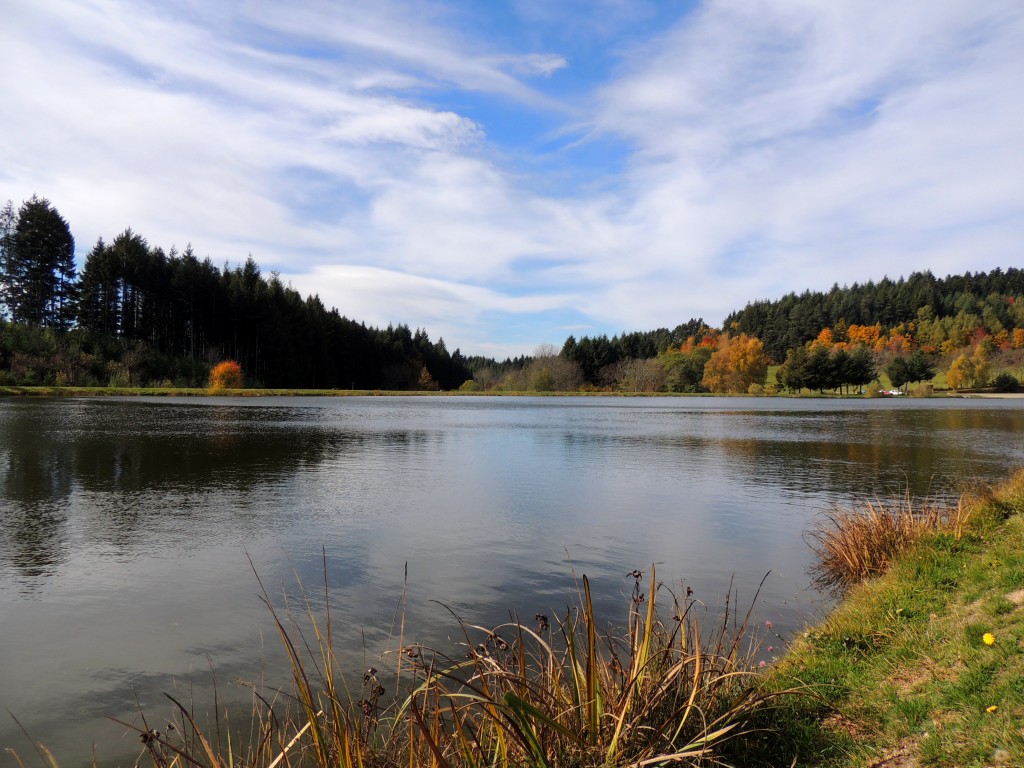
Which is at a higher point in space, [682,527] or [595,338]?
[595,338]

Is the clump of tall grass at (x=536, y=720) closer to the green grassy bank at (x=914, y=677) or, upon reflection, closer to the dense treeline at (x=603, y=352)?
the green grassy bank at (x=914, y=677)

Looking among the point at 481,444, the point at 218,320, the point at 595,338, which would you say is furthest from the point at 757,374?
the point at 481,444

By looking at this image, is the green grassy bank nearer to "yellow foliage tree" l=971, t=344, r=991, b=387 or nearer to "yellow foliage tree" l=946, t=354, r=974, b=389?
"yellow foliage tree" l=971, t=344, r=991, b=387

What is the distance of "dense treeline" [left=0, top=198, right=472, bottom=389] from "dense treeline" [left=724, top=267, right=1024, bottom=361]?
114156mm

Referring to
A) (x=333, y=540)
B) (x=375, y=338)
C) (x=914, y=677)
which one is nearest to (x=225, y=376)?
(x=375, y=338)

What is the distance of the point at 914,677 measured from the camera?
4.63 metres

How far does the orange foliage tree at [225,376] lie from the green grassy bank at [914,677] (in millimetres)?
72981

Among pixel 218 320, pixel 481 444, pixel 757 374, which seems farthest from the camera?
pixel 757 374

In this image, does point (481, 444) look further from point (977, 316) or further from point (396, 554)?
point (977, 316)

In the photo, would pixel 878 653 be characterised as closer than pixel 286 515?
Yes

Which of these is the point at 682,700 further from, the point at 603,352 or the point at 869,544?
the point at 603,352

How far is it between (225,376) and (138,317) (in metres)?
16.7

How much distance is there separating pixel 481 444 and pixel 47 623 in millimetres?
20198

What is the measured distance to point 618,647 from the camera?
6215mm
